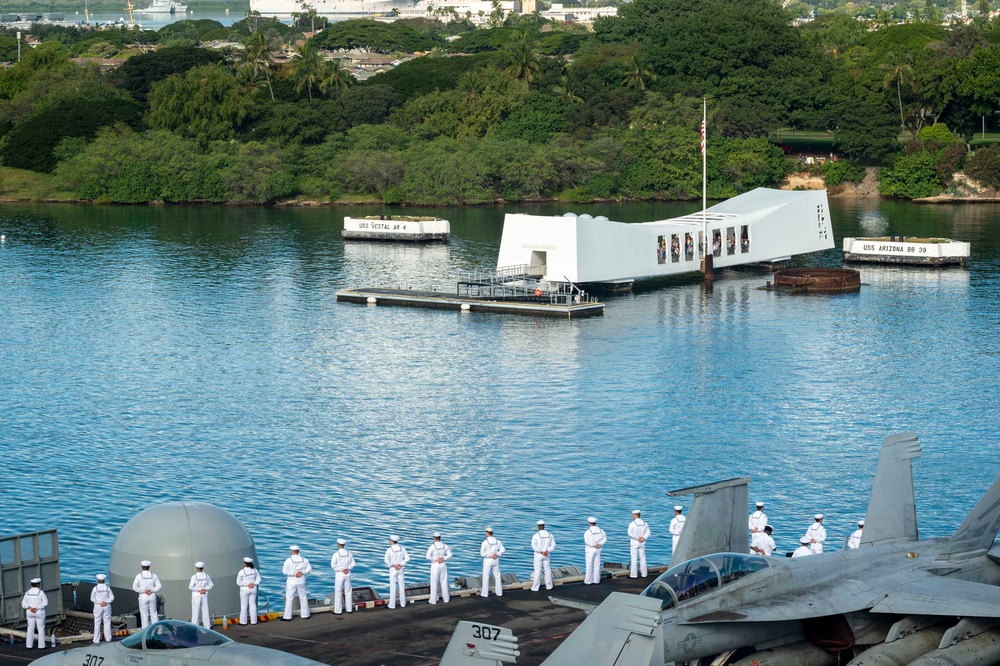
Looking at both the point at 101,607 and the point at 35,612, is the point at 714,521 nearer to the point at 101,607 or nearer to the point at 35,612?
the point at 101,607

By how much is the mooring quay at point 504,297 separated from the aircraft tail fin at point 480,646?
82103mm

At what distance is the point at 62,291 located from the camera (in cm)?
12562

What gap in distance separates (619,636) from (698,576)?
4.50 metres

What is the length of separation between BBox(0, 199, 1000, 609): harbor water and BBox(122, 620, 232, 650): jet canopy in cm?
1920

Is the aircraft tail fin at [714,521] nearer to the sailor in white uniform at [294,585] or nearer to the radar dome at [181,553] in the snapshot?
the sailor in white uniform at [294,585]

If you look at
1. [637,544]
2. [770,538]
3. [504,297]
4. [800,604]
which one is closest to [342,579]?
[637,544]

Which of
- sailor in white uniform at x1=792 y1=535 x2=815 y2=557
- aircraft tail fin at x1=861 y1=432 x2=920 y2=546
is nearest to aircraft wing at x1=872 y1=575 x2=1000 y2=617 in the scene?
aircraft tail fin at x1=861 y1=432 x2=920 y2=546

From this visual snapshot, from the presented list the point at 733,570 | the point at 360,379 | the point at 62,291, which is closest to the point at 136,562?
the point at 733,570

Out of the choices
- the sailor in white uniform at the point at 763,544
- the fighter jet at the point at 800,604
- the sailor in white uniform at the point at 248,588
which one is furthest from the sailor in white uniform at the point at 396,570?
the sailor in white uniform at the point at 763,544

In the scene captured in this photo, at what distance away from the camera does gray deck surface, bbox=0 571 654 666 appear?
1517 inches

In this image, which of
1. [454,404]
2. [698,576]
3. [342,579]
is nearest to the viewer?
[698,576]

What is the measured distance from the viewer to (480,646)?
28719mm

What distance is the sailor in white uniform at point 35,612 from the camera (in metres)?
39.4

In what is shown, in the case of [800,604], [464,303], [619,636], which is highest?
[464,303]
